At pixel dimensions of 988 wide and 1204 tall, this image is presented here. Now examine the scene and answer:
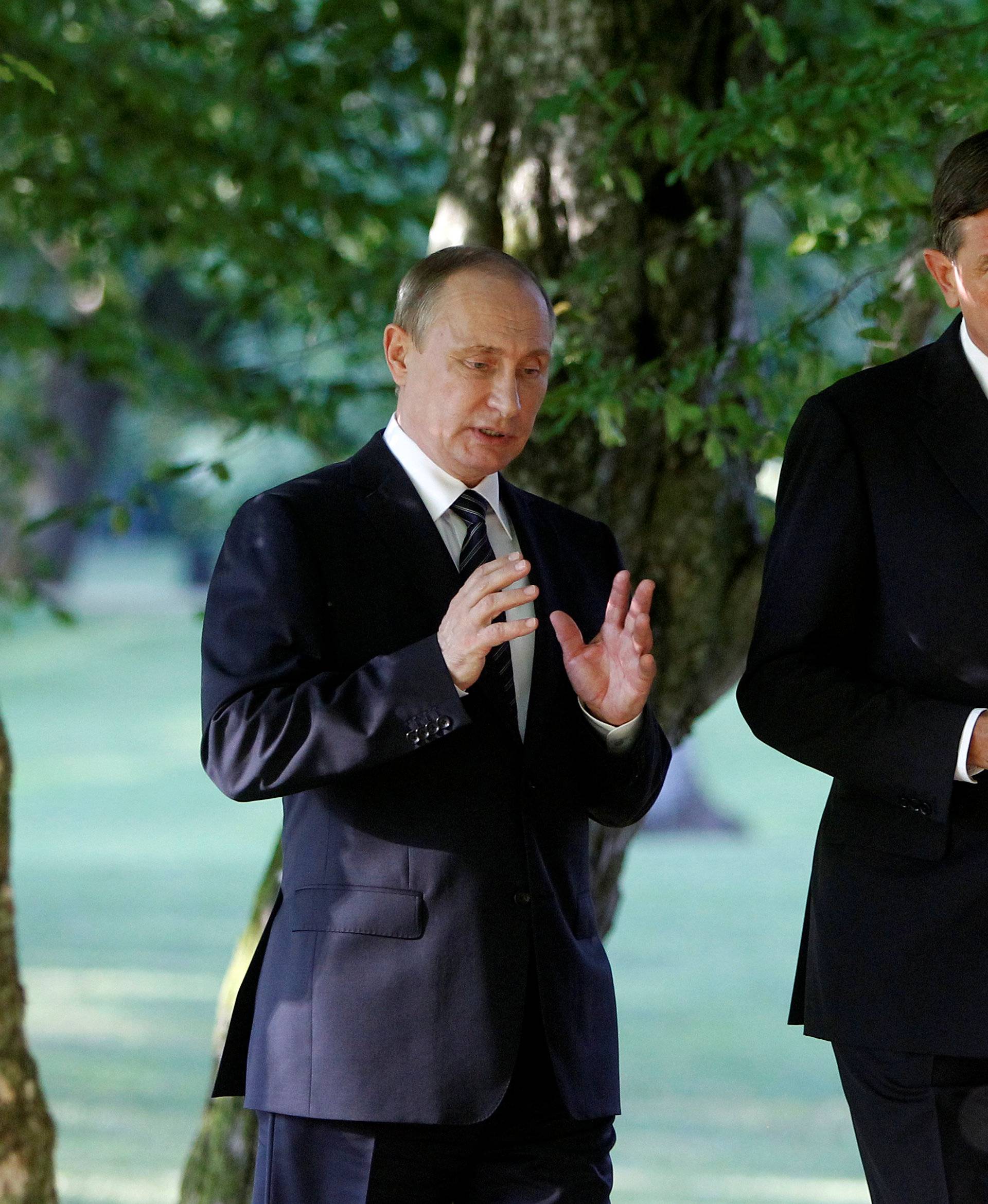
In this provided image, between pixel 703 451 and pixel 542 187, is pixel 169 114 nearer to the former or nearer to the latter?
pixel 542 187

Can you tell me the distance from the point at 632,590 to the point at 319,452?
138 inches

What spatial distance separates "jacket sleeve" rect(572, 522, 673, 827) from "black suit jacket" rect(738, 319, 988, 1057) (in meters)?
0.20

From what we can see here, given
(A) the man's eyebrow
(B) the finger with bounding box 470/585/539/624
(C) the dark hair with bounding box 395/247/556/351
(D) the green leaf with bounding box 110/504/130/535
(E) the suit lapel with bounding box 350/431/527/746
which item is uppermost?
(D) the green leaf with bounding box 110/504/130/535

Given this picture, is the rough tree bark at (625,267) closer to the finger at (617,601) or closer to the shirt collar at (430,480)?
the shirt collar at (430,480)

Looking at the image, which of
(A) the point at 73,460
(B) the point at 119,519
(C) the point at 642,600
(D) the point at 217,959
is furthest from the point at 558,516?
(A) the point at 73,460

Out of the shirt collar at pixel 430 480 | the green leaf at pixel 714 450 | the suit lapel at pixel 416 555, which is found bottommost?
the suit lapel at pixel 416 555

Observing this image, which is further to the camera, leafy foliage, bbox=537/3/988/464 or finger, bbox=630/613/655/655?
leafy foliage, bbox=537/3/988/464

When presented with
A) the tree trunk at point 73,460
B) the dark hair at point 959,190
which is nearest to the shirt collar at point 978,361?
the dark hair at point 959,190

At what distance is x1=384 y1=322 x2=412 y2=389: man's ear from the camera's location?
273 centimetres

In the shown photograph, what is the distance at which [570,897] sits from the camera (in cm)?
265

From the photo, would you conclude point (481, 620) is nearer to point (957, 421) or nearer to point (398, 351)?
point (398, 351)

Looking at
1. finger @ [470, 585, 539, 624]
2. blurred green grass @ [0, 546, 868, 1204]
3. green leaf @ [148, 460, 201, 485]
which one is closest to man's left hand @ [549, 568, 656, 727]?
finger @ [470, 585, 539, 624]

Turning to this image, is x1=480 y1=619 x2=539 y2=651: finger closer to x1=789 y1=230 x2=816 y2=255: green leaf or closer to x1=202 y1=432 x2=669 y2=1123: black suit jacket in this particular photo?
x1=202 y1=432 x2=669 y2=1123: black suit jacket

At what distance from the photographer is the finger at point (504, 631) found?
7.47ft
